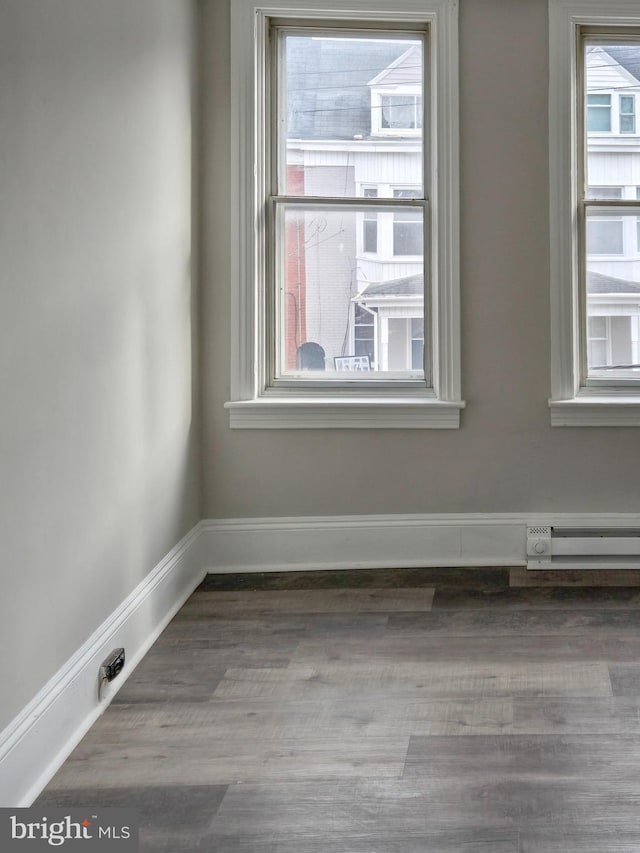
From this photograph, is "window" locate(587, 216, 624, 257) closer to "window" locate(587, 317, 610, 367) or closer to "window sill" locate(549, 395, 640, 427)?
"window" locate(587, 317, 610, 367)

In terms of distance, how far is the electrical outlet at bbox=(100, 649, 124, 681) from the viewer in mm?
2100

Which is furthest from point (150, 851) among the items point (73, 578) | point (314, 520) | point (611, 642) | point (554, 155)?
point (554, 155)

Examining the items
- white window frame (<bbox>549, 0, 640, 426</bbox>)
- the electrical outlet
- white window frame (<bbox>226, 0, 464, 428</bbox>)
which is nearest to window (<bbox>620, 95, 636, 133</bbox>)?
white window frame (<bbox>549, 0, 640, 426</bbox>)

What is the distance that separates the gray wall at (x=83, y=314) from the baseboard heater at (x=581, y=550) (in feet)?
5.20

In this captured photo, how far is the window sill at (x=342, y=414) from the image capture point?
3.35 m

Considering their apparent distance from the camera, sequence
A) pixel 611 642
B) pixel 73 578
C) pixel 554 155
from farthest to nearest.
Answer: pixel 554 155, pixel 611 642, pixel 73 578

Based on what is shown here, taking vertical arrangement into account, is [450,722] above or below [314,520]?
below

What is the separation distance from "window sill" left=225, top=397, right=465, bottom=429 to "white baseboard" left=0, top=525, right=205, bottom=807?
740 millimetres

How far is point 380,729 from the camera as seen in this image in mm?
1946

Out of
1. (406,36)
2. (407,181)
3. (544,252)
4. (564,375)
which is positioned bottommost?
(564,375)

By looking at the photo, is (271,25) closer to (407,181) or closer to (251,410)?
(407,181)

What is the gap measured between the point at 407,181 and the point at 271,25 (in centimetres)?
91

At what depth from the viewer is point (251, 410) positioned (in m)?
3.36

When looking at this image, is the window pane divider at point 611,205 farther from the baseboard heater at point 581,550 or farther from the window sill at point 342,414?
the baseboard heater at point 581,550
